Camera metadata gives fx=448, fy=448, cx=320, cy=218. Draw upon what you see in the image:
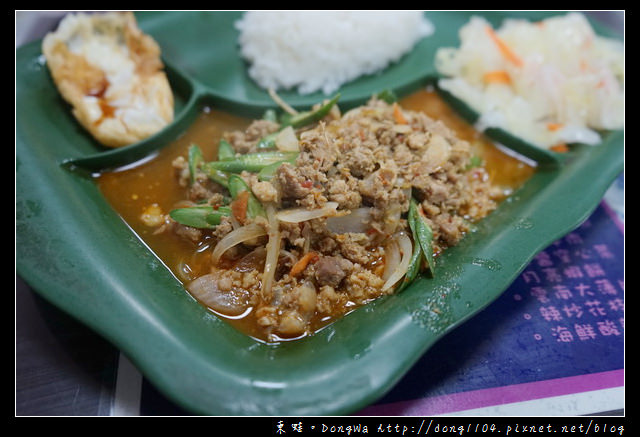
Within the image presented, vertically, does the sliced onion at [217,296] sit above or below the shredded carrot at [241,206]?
below

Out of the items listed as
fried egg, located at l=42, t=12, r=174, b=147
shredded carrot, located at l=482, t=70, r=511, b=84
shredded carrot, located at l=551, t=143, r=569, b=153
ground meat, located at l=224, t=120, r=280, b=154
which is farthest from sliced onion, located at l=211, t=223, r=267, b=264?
shredded carrot, located at l=482, t=70, r=511, b=84

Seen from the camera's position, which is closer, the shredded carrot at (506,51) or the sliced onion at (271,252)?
the sliced onion at (271,252)

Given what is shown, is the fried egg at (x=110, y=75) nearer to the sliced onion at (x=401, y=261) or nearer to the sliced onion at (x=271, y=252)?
the sliced onion at (x=271, y=252)

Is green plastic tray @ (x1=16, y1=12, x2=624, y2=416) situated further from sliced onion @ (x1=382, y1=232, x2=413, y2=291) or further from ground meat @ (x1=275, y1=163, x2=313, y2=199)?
ground meat @ (x1=275, y1=163, x2=313, y2=199)

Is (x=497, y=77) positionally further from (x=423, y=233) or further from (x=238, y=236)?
(x=238, y=236)

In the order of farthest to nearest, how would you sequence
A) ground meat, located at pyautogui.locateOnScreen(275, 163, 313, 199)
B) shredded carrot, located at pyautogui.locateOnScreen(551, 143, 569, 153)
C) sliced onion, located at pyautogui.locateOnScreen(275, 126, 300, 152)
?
shredded carrot, located at pyautogui.locateOnScreen(551, 143, 569, 153), sliced onion, located at pyautogui.locateOnScreen(275, 126, 300, 152), ground meat, located at pyautogui.locateOnScreen(275, 163, 313, 199)

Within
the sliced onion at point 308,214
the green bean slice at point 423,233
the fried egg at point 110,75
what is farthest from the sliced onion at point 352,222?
the fried egg at point 110,75

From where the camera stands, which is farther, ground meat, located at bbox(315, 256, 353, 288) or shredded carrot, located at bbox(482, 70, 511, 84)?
shredded carrot, located at bbox(482, 70, 511, 84)

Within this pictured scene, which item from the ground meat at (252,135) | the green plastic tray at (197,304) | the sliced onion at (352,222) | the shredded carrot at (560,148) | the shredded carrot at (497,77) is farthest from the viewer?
the shredded carrot at (497,77)
